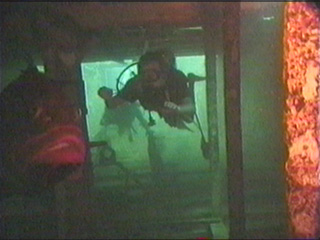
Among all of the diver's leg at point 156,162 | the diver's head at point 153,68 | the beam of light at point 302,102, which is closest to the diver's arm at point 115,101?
the diver's head at point 153,68

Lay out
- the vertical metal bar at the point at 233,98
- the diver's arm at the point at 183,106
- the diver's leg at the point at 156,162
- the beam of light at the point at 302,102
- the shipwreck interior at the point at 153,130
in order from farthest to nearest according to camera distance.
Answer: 1. the diver's leg at the point at 156,162
2. the diver's arm at the point at 183,106
3. the shipwreck interior at the point at 153,130
4. the vertical metal bar at the point at 233,98
5. the beam of light at the point at 302,102

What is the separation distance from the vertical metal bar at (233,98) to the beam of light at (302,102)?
0.80ft

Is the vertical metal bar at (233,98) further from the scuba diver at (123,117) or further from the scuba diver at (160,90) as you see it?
the scuba diver at (123,117)

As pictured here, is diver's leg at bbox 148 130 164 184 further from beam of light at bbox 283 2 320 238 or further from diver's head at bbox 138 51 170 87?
beam of light at bbox 283 2 320 238

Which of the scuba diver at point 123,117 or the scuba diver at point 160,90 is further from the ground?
the scuba diver at point 160,90

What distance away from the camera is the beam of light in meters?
0.85

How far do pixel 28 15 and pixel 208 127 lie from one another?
27.5 inches

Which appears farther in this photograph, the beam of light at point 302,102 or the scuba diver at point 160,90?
the scuba diver at point 160,90

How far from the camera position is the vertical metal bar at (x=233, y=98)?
43.9 inches

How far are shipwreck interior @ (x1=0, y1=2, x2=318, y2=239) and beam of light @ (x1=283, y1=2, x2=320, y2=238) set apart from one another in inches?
12.2

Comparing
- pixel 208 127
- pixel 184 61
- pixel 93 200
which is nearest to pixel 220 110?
pixel 208 127

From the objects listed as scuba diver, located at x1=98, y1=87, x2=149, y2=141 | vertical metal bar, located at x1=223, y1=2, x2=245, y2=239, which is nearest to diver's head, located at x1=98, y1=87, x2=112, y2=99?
scuba diver, located at x1=98, y1=87, x2=149, y2=141

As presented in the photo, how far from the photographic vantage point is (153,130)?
1.65 m

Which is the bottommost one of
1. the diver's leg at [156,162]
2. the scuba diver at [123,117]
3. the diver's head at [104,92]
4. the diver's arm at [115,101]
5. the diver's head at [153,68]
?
the diver's leg at [156,162]
